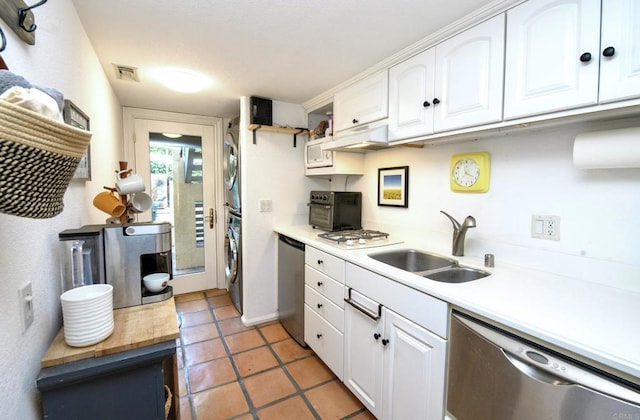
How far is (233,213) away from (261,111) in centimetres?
110

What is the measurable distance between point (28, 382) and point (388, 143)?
75.4 inches

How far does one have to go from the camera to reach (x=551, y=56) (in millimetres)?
1132

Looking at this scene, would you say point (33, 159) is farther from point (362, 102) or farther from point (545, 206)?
point (362, 102)

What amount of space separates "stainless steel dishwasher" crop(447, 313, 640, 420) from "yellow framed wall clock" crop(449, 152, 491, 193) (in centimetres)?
87

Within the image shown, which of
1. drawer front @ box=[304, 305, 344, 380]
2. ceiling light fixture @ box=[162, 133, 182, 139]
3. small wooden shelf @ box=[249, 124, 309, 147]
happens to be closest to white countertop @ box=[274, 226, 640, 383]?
drawer front @ box=[304, 305, 344, 380]

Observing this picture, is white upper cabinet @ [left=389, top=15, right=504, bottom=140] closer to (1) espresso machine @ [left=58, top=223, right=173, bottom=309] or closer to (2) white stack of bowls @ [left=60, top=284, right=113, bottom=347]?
(1) espresso machine @ [left=58, top=223, right=173, bottom=309]

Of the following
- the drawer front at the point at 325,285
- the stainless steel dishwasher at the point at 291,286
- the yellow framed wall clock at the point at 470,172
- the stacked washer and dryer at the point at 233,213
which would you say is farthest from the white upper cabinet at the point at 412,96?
the stacked washer and dryer at the point at 233,213

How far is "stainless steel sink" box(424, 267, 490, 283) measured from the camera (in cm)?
152

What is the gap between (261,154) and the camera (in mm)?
2742

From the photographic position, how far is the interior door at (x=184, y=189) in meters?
3.26

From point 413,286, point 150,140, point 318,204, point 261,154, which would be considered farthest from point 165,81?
point 413,286

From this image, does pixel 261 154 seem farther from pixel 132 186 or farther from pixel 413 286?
pixel 413 286

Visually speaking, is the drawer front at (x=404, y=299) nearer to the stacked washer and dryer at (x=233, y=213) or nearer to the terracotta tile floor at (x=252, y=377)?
the terracotta tile floor at (x=252, y=377)

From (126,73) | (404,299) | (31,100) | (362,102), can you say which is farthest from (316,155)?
(31,100)
